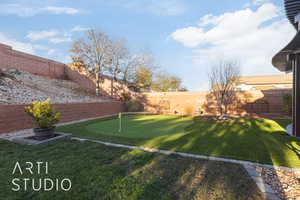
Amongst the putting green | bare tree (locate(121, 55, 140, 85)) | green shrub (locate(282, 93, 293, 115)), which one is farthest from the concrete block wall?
green shrub (locate(282, 93, 293, 115))

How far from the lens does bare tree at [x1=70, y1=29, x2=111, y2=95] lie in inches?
491

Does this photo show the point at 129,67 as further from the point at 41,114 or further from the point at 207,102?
the point at 41,114

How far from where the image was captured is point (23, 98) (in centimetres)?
649

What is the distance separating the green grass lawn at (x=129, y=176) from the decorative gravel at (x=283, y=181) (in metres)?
0.29

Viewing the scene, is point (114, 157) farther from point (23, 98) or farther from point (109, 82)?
point (109, 82)


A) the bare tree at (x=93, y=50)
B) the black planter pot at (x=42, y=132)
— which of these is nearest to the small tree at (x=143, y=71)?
the bare tree at (x=93, y=50)

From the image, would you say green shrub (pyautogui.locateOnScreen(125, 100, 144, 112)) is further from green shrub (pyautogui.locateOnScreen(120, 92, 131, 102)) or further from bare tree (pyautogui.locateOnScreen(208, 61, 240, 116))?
bare tree (pyautogui.locateOnScreen(208, 61, 240, 116))

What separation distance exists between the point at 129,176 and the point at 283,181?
2.38m

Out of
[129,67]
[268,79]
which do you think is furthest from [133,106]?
[268,79]

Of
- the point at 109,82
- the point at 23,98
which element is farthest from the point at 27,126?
the point at 109,82

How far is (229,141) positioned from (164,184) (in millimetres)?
2908

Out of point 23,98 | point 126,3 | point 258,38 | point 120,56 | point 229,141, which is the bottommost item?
point 229,141

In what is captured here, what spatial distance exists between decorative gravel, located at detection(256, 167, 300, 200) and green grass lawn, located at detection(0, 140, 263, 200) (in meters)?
0.29

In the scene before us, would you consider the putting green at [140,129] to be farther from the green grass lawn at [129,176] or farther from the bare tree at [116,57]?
the bare tree at [116,57]
